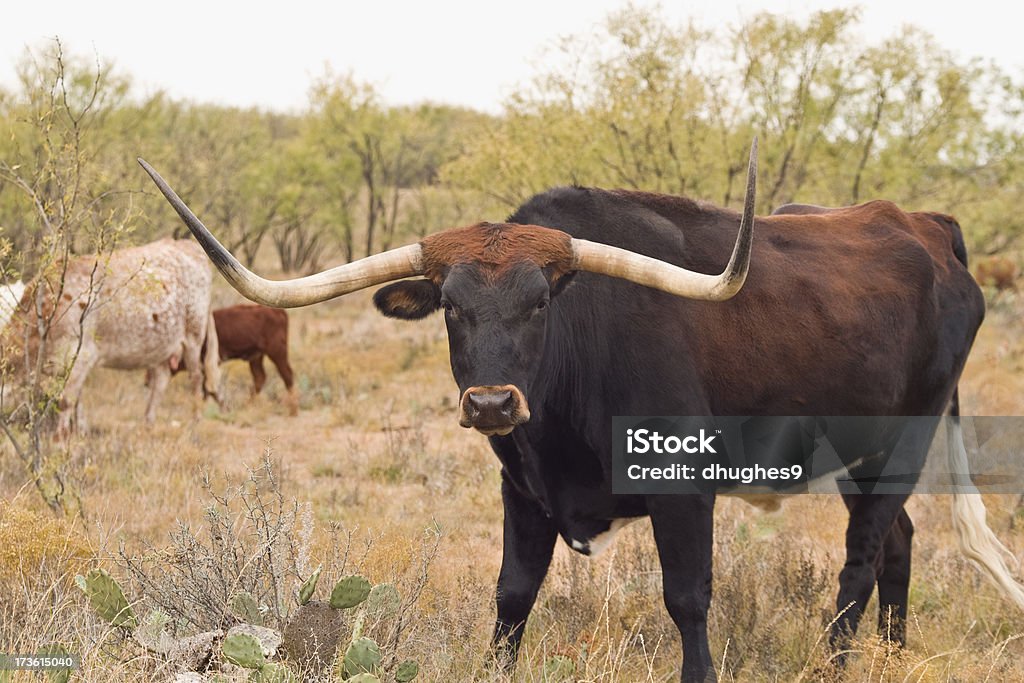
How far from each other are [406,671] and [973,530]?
3.29 m

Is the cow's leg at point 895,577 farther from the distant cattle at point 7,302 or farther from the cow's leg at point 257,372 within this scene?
the cow's leg at point 257,372

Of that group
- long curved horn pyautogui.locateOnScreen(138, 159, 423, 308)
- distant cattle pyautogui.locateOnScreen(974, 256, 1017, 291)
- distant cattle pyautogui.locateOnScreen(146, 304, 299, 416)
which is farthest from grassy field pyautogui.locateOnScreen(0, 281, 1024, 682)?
distant cattle pyautogui.locateOnScreen(974, 256, 1017, 291)

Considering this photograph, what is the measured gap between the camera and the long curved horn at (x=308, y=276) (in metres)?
3.48

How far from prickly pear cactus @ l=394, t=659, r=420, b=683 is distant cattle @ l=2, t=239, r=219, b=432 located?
5566 mm

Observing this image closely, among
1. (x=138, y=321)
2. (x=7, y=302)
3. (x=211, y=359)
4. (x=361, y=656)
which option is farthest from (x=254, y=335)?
(x=361, y=656)

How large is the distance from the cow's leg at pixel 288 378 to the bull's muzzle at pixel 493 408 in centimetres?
885

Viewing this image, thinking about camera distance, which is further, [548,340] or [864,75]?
A: [864,75]

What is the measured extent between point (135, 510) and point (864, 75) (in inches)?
529

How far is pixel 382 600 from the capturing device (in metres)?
3.84

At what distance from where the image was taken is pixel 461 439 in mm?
9914

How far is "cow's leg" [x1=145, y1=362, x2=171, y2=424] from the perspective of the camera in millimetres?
10414

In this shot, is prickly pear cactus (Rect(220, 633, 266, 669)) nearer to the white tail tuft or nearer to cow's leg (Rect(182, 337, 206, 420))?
the white tail tuft

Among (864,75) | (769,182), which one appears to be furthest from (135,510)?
(864,75)

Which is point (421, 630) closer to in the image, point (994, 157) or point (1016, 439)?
point (1016, 439)
